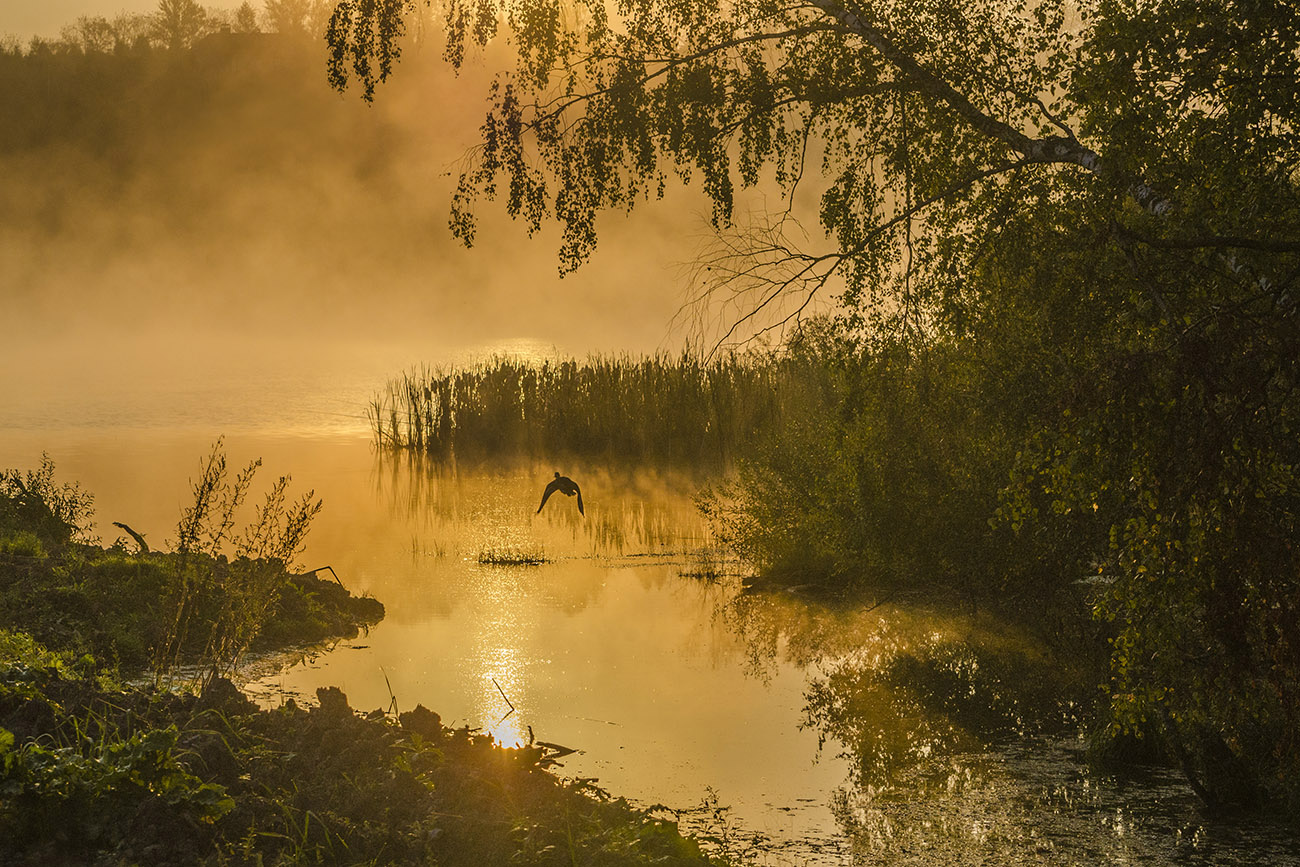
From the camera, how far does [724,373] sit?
2197cm

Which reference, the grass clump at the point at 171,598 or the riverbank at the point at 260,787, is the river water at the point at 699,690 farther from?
the riverbank at the point at 260,787

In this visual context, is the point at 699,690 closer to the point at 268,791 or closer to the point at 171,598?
the point at 171,598

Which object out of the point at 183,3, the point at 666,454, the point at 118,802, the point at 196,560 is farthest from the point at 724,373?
the point at 183,3

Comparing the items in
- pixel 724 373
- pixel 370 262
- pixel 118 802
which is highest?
pixel 370 262

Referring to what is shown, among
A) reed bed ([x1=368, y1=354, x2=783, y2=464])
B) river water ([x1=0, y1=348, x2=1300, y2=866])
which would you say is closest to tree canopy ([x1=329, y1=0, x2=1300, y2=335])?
river water ([x1=0, y1=348, x2=1300, y2=866])

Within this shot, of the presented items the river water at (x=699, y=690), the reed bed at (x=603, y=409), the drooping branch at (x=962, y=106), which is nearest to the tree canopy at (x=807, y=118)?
the drooping branch at (x=962, y=106)

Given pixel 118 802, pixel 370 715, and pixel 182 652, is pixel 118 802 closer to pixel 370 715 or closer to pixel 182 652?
pixel 370 715

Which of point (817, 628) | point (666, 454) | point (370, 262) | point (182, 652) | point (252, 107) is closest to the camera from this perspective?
point (182, 652)

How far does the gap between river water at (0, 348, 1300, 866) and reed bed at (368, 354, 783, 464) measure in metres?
4.11

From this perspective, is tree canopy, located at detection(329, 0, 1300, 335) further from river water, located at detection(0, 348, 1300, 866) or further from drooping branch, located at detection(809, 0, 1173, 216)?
river water, located at detection(0, 348, 1300, 866)

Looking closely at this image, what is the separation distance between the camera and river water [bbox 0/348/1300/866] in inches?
230

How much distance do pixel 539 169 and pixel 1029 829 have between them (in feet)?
19.2

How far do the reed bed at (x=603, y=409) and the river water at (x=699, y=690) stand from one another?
411cm

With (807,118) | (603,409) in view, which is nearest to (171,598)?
(807,118)
